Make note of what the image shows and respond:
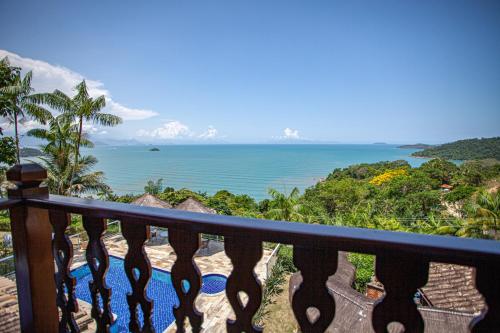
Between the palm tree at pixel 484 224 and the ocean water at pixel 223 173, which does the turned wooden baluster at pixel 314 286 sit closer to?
the palm tree at pixel 484 224

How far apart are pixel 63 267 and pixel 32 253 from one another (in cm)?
13

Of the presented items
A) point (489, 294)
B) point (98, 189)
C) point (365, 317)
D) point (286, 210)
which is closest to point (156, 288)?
point (365, 317)

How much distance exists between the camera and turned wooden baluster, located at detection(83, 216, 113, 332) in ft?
3.34

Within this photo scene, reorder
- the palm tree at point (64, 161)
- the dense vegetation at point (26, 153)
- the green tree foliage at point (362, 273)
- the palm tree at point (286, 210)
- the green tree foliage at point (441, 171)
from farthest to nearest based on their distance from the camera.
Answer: the green tree foliage at point (441, 171) < the dense vegetation at point (26, 153) < the palm tree at point (286, 210) < the palm tree at point (64, 161) < the green tree foliage at point (362, 273)

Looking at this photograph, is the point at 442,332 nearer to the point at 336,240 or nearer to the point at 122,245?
the point at 336,240

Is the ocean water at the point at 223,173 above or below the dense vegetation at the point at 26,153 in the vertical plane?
below

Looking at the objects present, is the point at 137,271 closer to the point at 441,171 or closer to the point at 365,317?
the point at 365,317

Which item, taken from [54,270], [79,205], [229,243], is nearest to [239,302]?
[229,243]

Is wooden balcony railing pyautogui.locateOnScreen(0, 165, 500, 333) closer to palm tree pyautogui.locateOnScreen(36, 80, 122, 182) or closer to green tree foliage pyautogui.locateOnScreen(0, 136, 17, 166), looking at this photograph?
palm tree pyautogui.locateOnScreen(36, 80, 122, 182)

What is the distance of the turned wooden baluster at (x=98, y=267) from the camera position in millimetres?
1019

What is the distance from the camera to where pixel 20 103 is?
38.4 ft

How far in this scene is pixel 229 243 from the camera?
80cm

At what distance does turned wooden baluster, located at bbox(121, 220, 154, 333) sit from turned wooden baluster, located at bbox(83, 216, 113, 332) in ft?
0.41

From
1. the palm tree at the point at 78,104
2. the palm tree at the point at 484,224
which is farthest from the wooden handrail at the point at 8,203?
the palm tree at the point at 484,224
